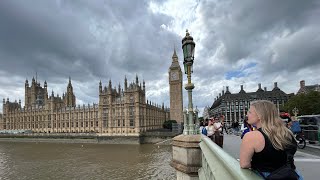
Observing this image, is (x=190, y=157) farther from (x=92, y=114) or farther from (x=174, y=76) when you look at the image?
(x=174, y=76)

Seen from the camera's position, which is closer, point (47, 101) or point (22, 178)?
point (22, 178)

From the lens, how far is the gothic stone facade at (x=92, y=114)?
75062 millimetres

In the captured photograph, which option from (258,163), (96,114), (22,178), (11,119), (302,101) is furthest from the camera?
(11,119)

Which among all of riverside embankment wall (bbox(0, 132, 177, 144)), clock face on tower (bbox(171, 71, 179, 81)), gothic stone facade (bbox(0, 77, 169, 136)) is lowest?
riverside embankment wall (bbox(0, 132, 177, 144))

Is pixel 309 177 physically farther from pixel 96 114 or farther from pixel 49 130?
pixel 49 130

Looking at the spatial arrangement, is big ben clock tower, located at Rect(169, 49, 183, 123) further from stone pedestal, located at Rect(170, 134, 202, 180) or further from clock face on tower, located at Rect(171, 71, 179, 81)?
stone pedestal, located at Rect(170, 134, 202, 180)

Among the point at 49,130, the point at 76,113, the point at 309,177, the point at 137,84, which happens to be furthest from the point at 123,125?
the point at 309,177

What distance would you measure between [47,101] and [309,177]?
101957 millimetres

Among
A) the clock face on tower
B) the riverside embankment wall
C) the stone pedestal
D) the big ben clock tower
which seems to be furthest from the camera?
the clock face on tower

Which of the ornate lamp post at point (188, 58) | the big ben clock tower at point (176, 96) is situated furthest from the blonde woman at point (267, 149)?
the big ben clock tower at point (176, 96)

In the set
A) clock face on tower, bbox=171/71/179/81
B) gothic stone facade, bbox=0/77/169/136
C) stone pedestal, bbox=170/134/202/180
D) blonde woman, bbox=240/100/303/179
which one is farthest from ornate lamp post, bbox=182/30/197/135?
clock face on tower, bbox=171/71/179/81

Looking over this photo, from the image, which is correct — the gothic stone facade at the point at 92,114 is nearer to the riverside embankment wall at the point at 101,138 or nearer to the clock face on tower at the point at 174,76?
the riverside embankment wall at the point at 101,138

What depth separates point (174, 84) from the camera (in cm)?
8919

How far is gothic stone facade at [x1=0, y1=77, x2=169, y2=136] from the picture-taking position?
7506 centimetres
